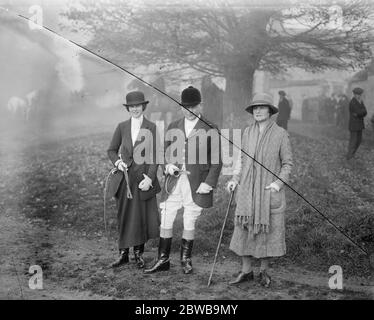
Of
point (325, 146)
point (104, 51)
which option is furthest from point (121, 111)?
point (325, 146)

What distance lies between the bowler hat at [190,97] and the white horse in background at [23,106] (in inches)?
52.4

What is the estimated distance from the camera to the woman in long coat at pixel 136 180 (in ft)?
13.7

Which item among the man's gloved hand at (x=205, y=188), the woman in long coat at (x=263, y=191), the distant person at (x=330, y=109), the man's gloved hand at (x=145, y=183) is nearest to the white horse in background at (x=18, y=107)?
the man's gloved hand at (x=145, y=183)

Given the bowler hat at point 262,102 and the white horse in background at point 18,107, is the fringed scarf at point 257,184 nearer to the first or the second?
the bowler hat at point 262,102

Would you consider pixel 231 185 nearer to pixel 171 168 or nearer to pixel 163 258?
pixel 171 168

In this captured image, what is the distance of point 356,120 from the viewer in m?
4.23

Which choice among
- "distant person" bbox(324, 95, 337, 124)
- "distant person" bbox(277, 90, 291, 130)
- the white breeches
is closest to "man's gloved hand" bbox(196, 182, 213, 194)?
the white breeches

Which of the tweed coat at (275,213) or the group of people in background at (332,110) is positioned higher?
the group of people in background at (332,110)

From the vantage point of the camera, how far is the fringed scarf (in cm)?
381

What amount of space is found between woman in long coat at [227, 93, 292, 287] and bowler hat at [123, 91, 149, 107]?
92 cm

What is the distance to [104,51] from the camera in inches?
157

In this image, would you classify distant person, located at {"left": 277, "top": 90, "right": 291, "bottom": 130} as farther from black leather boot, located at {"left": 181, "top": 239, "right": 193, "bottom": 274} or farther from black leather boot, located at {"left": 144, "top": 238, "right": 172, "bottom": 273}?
black leather boot, located at {"left": 144, "top": 238, "right": 172, "bottom": 273}

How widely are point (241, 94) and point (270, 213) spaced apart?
3.42ft
